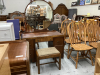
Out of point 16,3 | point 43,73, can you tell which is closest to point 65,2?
point 16,3

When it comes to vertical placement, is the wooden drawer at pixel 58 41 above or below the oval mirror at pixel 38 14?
below

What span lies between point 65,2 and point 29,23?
5129mm

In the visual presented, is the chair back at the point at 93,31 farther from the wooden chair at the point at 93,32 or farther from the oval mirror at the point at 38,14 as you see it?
the oval mirror at the point at 38,14

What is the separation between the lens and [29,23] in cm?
220

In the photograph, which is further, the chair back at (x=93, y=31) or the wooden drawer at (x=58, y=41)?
the chair back at (x=93, y=31)

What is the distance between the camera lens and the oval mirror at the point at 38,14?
84.7 inches

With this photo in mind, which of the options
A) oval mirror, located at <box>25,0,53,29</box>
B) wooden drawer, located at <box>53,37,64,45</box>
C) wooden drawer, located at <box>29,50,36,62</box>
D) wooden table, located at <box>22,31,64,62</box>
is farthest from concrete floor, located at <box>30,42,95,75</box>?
oval mirror, located at <box>25,0,53,29</box>

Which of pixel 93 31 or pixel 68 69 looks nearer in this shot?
pixel 68 69

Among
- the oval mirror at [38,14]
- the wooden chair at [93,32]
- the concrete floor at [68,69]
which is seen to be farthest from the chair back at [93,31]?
the oval mirror at [38,14]

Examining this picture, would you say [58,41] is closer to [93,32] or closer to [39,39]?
[39,39]

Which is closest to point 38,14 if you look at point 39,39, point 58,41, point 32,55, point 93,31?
point 39,39

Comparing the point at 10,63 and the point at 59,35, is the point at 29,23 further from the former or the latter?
Answer: the point at 10,63

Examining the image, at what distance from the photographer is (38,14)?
218cm

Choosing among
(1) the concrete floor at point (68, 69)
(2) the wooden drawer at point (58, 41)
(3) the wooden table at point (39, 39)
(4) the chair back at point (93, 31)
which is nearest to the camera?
(1) the concrete floor at point (68, 69)
